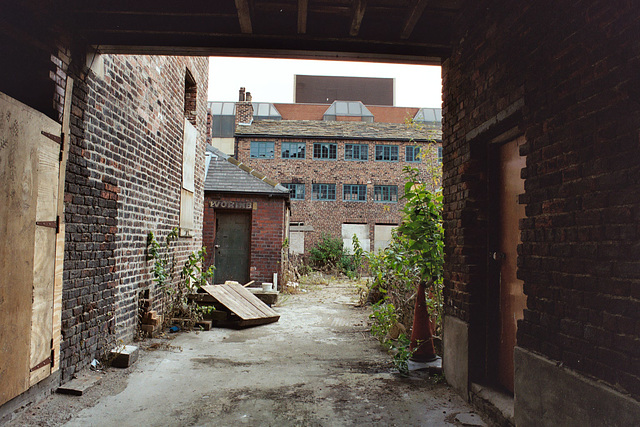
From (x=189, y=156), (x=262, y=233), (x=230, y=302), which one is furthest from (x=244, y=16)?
(x=262, y=233)

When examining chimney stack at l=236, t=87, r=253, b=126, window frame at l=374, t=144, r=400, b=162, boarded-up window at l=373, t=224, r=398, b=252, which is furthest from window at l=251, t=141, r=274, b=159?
boarded-up window at l=373, t=224, r=398, b=252

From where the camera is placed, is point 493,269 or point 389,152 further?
point 389,152

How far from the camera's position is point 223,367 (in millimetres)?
4844

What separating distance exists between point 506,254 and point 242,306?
5.30m

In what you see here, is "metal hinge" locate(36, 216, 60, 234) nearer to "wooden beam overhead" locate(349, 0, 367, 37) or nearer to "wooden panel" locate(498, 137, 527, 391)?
"wooden beam overhead" locate(349, 0, 367, 37)

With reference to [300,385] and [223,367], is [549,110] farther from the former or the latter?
[223,367]

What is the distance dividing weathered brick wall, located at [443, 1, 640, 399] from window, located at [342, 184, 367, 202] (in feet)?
68.2

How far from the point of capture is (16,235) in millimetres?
3131

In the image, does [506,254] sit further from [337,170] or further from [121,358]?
[337,170]

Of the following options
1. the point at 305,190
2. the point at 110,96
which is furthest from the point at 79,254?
the point at 305,190

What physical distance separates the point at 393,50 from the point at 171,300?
5.22 meters

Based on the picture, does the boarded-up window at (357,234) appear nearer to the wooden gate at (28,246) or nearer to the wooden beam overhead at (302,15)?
the wooden beam overhead at (302,15)

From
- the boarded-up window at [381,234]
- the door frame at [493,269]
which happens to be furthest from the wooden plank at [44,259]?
the boarded-up window at [381,234]

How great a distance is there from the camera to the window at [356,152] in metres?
24.7
